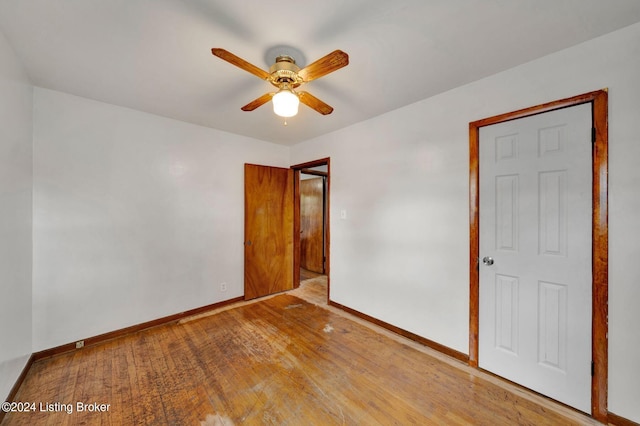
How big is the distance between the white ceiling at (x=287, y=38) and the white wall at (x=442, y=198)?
183 millimetres

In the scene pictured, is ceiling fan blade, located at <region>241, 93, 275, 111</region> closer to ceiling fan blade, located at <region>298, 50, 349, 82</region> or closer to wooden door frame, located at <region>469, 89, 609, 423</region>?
ceiling fan blade, located at <region>298, 50, 349, 82</region>

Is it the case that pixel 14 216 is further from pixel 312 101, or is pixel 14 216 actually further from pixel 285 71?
pixel 312 101

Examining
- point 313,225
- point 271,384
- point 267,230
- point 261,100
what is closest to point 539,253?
point 271,384

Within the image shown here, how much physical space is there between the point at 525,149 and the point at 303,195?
162 inches

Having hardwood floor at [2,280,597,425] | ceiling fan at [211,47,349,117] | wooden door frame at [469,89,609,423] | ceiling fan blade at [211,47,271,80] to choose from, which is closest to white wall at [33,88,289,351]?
hardwood floor at [2,280,597,425]

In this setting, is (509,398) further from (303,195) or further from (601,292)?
(303,195)

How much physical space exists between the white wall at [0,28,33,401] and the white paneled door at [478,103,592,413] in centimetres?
354

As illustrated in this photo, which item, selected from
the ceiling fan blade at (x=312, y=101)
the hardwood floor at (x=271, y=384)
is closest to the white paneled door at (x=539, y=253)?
the hardwood floor at (x=271, y=384)

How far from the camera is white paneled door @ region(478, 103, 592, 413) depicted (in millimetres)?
1582

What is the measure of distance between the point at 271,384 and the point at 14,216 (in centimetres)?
231

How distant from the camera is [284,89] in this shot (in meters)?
1.66

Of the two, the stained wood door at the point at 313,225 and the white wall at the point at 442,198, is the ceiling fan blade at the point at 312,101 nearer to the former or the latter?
the white wall at the point at 442,198

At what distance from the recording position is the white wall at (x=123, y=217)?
2.18m

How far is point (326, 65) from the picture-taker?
1396 millimetres
